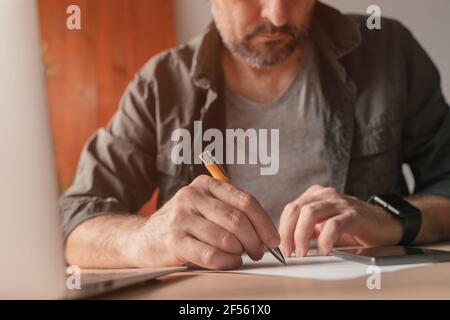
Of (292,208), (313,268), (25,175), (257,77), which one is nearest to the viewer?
(25,175)

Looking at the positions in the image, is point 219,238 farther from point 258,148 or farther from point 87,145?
point 87,145

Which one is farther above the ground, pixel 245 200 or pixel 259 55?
pixel 259 55

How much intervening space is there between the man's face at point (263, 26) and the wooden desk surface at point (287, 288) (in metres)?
0.29

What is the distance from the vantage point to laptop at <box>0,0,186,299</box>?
29 centimetres

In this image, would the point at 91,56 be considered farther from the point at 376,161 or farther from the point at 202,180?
the point at 376,161

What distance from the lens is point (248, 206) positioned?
0.43 metres

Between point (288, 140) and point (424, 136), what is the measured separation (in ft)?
0.66

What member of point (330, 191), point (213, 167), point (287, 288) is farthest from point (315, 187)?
point (287, 288)

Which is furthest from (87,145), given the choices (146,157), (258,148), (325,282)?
(325,282)

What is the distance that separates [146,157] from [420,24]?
12.2 inches

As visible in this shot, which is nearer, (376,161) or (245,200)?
(245,200)

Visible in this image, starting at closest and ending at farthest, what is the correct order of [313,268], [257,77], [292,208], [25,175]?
[25,175]
[313,268]
[292,208]
[257,77]
